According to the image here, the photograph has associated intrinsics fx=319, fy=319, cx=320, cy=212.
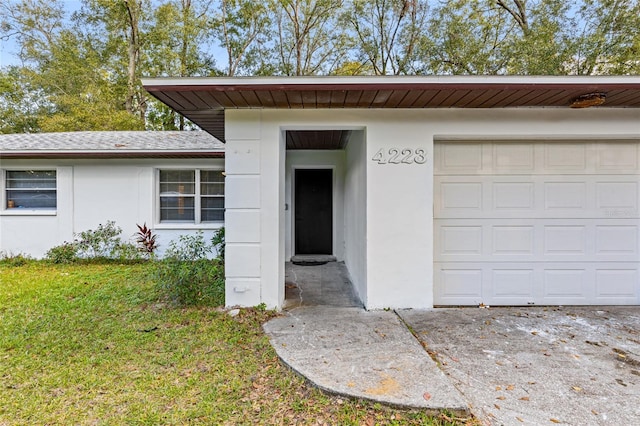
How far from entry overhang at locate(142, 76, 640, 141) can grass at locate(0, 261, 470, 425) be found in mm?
2573

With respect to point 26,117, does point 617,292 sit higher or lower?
lower

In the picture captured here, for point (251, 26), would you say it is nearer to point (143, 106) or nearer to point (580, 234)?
point (143, 106)

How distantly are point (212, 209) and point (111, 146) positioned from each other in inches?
107

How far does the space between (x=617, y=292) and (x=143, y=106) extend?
59.5 ft

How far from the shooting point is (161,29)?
51.6 ft

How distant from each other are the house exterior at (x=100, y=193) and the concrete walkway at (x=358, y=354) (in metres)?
4.57

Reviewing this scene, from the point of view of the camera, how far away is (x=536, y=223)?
4.23 m

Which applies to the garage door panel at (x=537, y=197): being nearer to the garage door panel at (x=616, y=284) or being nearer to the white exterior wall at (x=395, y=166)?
the white exterior wall at (x=395, y=166)

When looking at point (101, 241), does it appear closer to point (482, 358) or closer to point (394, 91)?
point (394, 91)

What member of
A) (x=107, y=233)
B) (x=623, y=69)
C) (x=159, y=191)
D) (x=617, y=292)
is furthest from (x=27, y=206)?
(x=623, y=69)

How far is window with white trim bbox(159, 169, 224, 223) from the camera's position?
25.6 feet

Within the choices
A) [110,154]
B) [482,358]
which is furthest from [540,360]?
[110,154]

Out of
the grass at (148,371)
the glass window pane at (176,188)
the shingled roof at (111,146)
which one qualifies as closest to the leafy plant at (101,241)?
the glass window pane at (176,188)

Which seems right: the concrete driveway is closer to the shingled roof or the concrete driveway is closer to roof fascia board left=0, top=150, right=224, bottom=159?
roof fascia board left=0, top=150, right=224, bottom=159
